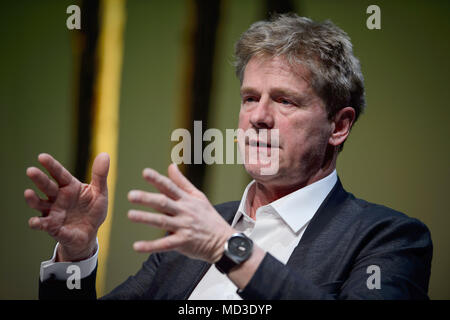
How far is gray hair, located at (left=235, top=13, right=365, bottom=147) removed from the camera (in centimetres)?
143

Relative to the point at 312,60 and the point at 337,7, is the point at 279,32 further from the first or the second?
the point at 337,7

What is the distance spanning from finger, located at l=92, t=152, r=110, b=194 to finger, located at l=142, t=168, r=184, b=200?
13.1 inches

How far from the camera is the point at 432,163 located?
6.98ft

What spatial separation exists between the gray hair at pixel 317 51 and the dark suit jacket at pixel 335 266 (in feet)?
1.05

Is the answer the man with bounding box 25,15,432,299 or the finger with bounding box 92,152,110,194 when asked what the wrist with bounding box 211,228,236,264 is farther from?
the finger with bounding box 92,152,110,194

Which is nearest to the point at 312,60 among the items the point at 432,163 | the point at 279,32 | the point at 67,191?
the point at 279,32

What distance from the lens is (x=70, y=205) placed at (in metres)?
1.30

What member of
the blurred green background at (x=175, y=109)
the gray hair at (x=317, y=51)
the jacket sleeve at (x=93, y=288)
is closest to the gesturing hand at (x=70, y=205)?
the jacket sleeve at (x=93, y=288)

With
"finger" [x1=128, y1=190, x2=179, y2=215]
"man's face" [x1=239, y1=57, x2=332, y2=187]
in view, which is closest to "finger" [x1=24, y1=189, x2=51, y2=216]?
"finger" [x1=128, y1=190, x2=179, y2=215]

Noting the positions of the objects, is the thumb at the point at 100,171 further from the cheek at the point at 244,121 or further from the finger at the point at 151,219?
the cheek at the point at 244,121

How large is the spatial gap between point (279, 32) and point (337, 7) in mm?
946

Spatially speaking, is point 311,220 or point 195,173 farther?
point 195,173

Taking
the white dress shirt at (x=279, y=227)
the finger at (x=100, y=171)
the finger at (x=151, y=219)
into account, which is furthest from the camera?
the white dress shirt at (x=279, y=227)

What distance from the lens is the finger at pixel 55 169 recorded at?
119 centimetres
